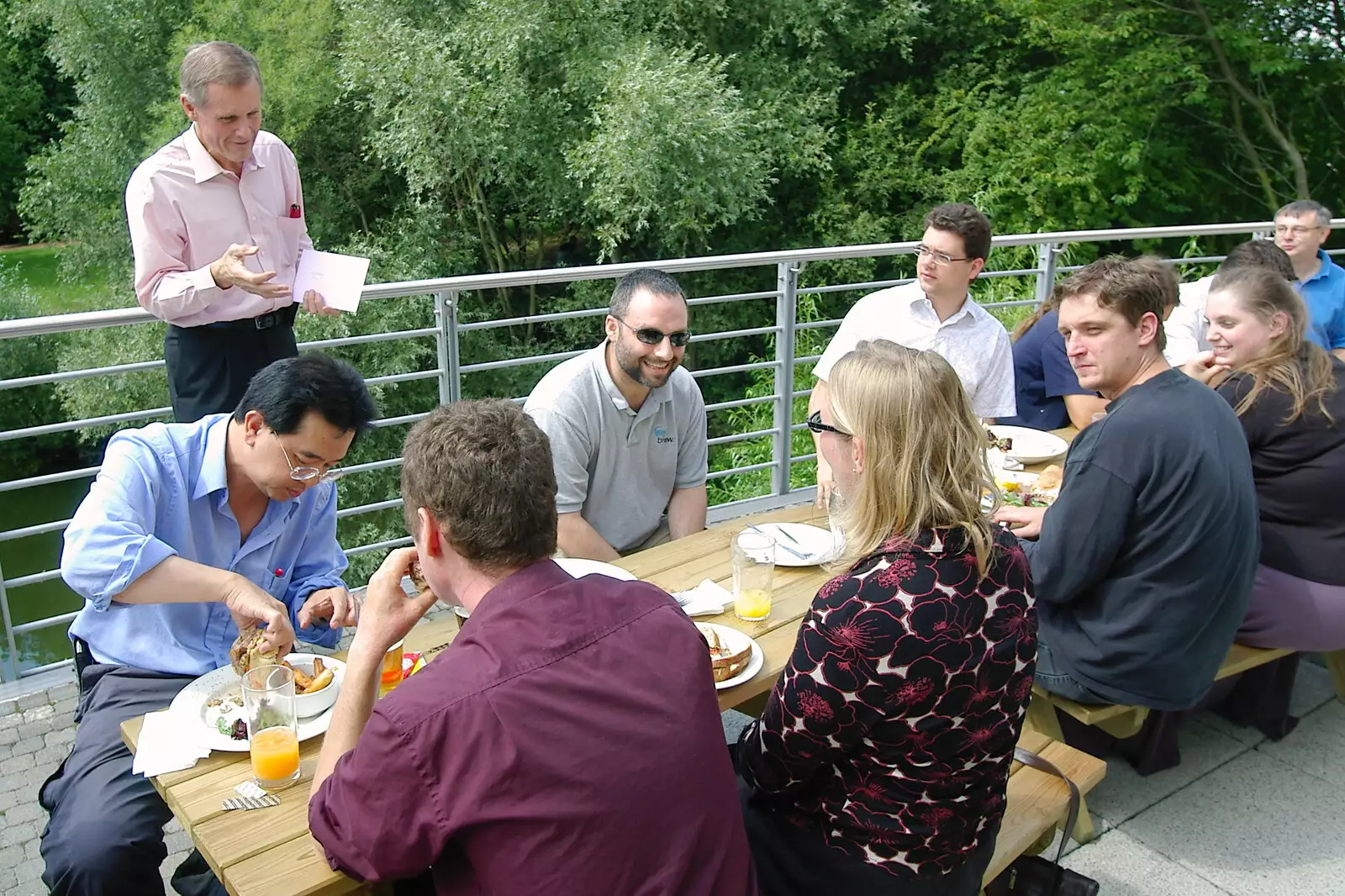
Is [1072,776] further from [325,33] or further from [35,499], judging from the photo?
[35,499]

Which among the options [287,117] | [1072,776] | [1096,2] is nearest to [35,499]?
[287,117]

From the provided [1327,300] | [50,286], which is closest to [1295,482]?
[1327,300]

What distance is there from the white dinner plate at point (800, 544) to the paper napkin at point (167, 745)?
1277 mm

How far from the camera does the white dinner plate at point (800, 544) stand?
2.61m

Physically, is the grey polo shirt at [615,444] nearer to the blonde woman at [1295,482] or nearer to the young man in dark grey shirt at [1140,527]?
the young man in dark grey shirt at [1140,527]

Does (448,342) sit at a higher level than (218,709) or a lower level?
higher

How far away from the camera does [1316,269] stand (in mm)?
5262

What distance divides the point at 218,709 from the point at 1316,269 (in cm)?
536

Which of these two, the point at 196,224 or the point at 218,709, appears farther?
the point at 196,224

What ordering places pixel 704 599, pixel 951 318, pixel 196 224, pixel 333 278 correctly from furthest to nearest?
pixel 951 318
pixel 333 278
pixel 196 224
pixel 704 599

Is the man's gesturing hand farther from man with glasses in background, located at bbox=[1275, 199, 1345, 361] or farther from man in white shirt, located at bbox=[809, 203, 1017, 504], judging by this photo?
man with glasses in background, located at bbox=[1275, 199, 1345, 361]

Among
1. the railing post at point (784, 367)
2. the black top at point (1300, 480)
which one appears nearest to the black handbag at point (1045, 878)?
the black top at point (1300, 480)

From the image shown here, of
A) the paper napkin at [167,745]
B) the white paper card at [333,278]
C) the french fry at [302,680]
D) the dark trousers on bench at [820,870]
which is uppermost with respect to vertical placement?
the white paper card at [333,278]

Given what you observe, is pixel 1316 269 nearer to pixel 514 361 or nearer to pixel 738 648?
pixel 514 361
